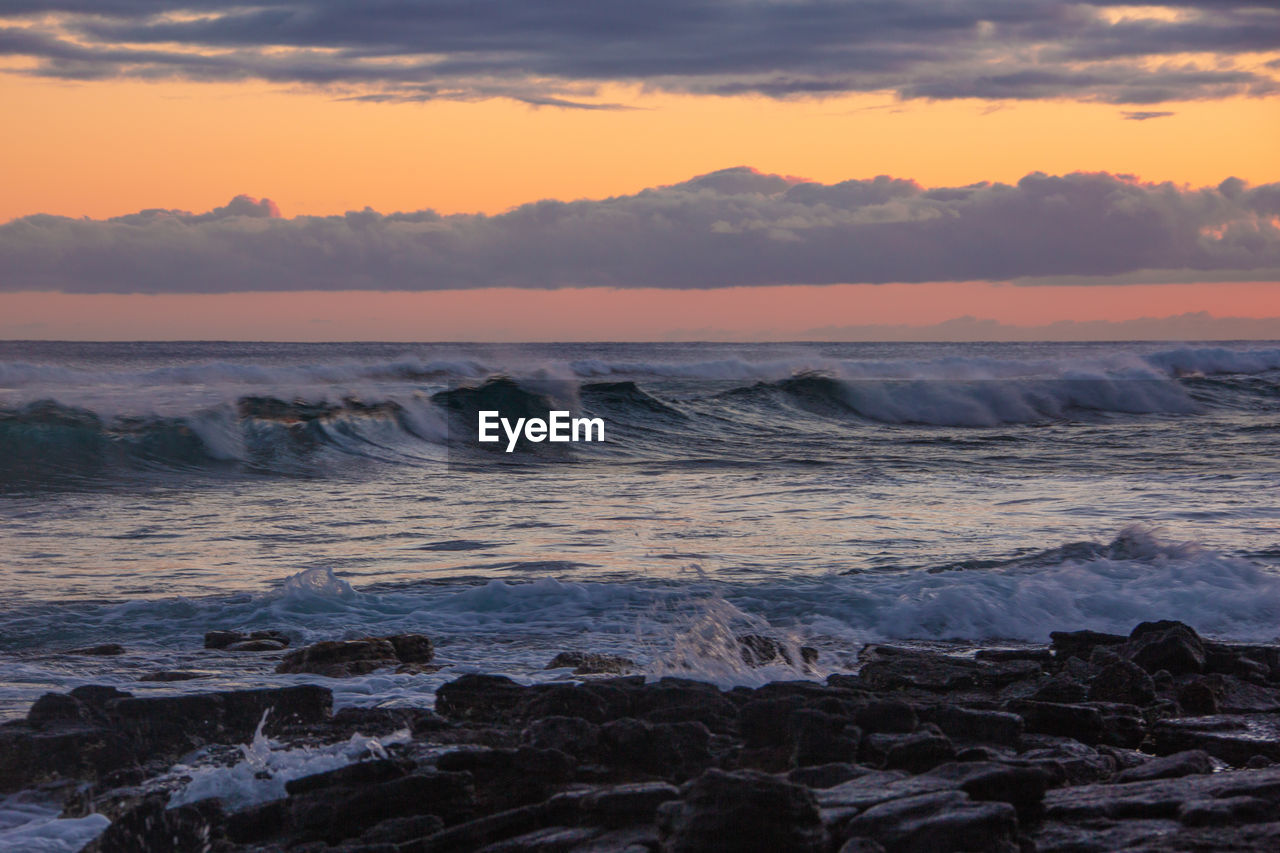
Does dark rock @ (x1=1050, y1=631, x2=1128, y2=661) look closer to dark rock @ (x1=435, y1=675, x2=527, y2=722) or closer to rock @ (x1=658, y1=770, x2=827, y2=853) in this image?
dark rock @ (x1=435, y1=675, x2=527, y2=722)

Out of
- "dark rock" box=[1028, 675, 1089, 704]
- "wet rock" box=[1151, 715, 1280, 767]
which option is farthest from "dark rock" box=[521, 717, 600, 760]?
"wet rock" box=[1151, 715, 1280, 767]

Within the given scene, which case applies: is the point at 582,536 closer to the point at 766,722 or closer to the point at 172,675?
the point at 172,675

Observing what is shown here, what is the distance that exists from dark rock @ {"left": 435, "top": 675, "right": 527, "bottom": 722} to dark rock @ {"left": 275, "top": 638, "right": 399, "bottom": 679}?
906 mm

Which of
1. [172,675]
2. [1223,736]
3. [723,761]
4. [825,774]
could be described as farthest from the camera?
[172,675]

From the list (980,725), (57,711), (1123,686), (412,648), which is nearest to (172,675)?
(57,711)

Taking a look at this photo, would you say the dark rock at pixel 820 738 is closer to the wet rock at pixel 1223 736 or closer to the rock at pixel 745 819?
the rock at pixel 745 819

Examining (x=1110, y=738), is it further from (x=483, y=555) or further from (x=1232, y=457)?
(x=1232, y=457)

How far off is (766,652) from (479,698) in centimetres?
201

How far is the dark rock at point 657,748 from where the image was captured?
469 cm

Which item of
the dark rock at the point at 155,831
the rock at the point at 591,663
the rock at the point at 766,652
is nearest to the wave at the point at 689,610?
the rock at the point at 591,663

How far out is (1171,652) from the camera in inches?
253

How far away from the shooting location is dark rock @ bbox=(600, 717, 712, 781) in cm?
469

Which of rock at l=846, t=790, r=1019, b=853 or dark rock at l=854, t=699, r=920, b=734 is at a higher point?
rock at l=846, t=790, r=1019, b=853

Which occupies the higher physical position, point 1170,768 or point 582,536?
point 1170,768
